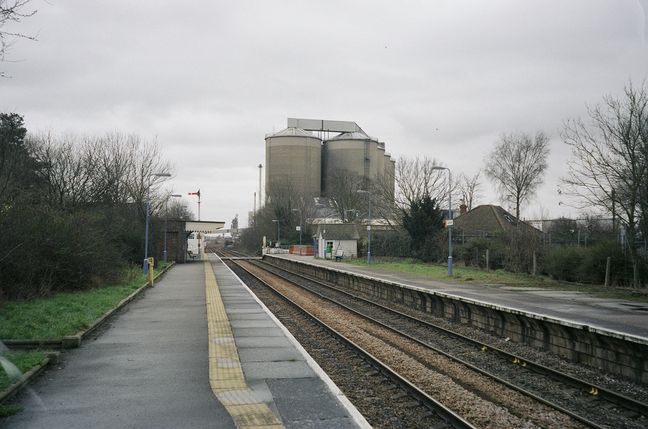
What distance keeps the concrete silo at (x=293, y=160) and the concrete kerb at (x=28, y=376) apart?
265ft

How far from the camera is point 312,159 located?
307 ft

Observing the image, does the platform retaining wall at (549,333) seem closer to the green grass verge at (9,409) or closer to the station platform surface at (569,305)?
the station platform surface at (569,305)

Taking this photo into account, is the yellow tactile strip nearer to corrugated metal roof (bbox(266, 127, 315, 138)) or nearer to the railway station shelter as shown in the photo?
the railway station shelter

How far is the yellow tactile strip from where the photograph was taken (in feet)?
20.9

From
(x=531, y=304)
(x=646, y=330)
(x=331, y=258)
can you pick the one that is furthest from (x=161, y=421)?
(x=331, y=258)

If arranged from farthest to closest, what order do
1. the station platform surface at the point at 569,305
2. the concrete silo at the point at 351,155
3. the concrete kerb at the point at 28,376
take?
the concrete silo at the point at 351,155 < the station platform surface at the point at 569,305 < the concrete kerb at the point at 28,376

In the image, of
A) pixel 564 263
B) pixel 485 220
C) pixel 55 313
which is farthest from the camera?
pixel 485 220

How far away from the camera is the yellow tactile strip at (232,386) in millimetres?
6383

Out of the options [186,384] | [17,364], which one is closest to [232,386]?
[186,384]

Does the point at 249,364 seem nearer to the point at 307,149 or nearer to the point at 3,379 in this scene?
the point at 3,379

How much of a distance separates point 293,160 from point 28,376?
278 feet

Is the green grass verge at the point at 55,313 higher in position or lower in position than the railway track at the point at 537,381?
higher

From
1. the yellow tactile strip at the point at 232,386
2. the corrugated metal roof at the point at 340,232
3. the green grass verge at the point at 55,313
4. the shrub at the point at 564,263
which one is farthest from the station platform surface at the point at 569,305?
the corrugated metal roof at the point at 340,232

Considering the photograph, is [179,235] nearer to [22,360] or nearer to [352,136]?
[352,136]
